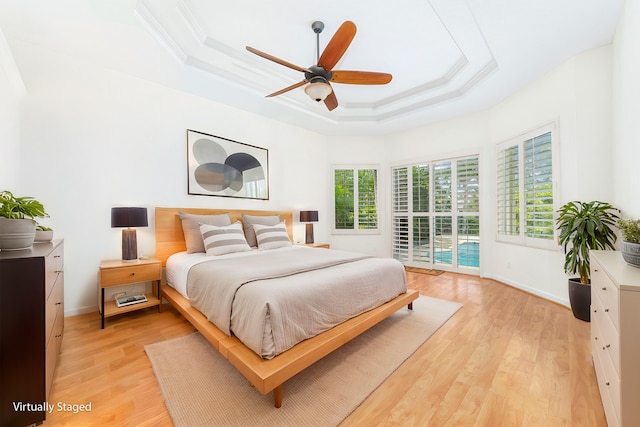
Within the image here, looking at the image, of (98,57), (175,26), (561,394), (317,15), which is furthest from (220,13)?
(561,394)

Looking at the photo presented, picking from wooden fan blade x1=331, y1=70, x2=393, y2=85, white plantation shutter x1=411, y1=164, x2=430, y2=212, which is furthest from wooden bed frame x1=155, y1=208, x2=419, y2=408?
white plantation shutter x1=411, y1=164, x2=430, y2=212

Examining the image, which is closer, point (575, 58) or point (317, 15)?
point (317, 15)

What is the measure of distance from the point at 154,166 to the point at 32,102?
1.13m

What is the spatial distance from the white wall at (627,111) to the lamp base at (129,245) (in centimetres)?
457

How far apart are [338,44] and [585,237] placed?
297cm

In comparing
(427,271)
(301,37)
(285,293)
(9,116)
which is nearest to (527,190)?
(427,271)

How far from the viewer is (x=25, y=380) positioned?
126 cm

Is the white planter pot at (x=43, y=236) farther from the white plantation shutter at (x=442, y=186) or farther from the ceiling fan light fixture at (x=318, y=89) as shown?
the white plantation shutter at (x=442, y=186)

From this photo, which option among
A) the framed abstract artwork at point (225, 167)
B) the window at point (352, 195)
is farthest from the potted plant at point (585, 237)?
the framed abstract artwork at point (225, 167)

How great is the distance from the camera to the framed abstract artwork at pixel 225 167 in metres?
3.51

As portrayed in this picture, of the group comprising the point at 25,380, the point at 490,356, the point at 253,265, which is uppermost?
the point at 253,265

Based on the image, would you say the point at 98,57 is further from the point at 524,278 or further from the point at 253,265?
the point at 524,278

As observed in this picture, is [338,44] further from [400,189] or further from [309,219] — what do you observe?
[400,189]

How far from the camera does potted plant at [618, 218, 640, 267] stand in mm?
1354
